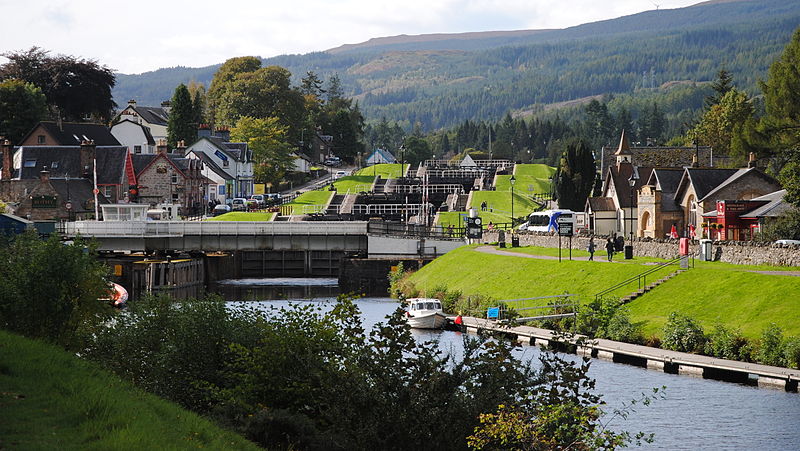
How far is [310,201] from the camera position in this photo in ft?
509

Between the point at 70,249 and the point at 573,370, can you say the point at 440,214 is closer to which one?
the point at 70,249

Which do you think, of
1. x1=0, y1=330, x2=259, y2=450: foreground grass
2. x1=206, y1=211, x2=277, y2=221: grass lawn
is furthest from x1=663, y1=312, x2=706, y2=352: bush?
x1=206, y1=211, x2=277, y2=221: grass lawn

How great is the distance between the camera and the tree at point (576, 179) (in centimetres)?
12550

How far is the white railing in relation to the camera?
94.6 meters

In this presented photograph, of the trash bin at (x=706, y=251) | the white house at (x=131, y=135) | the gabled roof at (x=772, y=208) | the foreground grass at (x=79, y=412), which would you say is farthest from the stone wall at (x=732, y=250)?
the white house at (x=131, y=135)

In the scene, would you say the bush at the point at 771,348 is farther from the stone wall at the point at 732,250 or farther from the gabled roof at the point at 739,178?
the gabled roof at the point at 739,178

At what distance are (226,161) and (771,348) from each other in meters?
123

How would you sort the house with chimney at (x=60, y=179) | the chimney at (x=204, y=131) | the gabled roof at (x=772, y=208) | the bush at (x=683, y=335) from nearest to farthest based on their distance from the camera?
the bush at (x=683, y=335) < the gabled roof at (x=772, y=208) < the house with chimney at (x=60, y=179) < the chimney at (x=204, y=131)

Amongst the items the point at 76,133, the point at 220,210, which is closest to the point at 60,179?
the point at 220,210

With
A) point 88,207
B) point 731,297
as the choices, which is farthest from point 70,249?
point 88,207

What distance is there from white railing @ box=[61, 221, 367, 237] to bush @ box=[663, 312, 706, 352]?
5149cm

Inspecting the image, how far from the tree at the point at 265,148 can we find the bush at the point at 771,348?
127 meters

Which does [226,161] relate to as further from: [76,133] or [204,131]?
[76,133]

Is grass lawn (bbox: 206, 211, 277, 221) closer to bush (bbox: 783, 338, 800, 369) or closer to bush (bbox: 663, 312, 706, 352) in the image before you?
bush (bbox: 663, 312, 706, 352)
